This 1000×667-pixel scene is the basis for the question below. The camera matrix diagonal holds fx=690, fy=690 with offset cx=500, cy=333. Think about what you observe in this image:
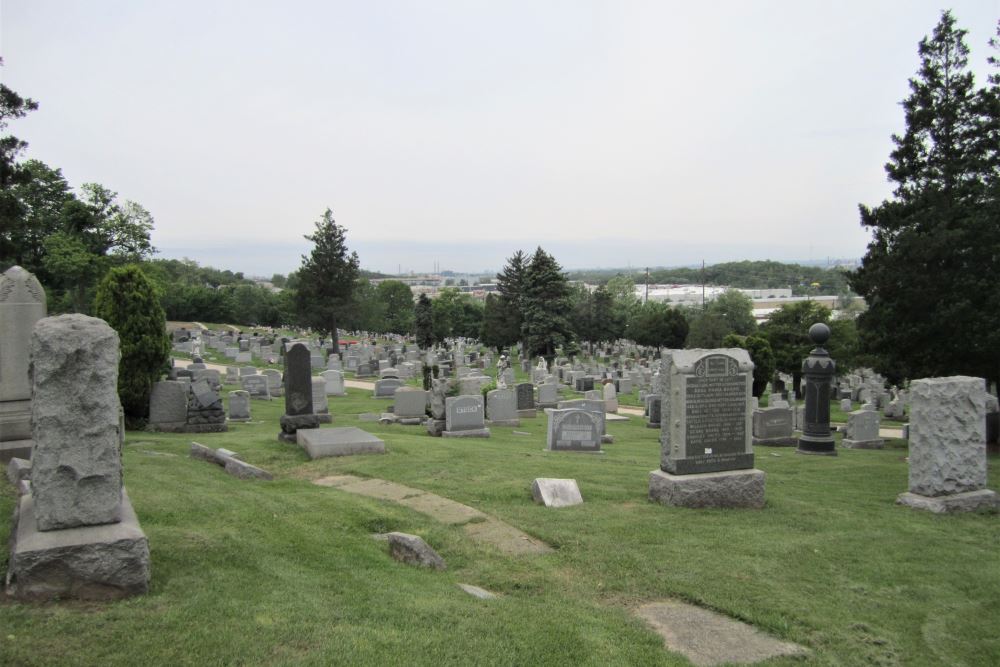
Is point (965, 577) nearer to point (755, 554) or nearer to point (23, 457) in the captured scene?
point (755, 554)

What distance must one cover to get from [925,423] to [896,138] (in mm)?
10216

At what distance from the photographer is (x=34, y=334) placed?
4723 mm

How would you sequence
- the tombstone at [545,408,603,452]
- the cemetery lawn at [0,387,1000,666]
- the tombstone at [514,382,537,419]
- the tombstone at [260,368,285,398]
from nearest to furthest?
1. the cemetery lawn at [0,387,1000,666]
2. the tombstone at [545,408,603,452]
3. the tombstone at [514,382,537,419]
4. the tombstone at [260,368,285,398]

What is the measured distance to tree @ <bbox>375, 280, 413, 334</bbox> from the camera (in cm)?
9132

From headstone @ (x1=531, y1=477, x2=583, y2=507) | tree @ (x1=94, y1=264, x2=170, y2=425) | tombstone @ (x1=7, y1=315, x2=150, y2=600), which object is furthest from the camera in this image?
tree @ (x1=94, y1=264, x2=170, y2=425)

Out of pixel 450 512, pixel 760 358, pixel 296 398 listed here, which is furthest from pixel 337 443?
pixel 760 358

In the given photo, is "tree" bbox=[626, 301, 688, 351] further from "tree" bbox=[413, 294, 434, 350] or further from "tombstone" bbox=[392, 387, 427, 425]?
"tombstone" bbox=[392, 387, 427, 425]

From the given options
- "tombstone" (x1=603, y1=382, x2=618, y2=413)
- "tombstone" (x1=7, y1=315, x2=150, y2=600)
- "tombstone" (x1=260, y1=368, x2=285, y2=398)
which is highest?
"tombstone" (x1=7, y1=315, x2=150, y2=600)

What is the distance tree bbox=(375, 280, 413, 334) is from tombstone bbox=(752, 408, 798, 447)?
7503cm

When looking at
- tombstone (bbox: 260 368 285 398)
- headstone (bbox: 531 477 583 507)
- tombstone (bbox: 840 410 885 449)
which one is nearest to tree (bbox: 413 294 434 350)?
tombstone (bbox: 260 368 285 398)

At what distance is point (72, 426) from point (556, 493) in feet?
17.1

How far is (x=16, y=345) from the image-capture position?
923 centimetres

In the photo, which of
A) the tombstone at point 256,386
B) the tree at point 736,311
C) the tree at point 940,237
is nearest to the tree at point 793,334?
the tree at point 940,237

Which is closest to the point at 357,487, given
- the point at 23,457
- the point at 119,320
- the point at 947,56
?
the point at 23,457
